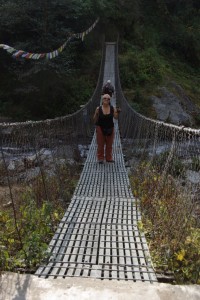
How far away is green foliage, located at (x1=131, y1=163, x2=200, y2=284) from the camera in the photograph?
1879 mm

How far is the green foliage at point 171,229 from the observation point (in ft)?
6.16

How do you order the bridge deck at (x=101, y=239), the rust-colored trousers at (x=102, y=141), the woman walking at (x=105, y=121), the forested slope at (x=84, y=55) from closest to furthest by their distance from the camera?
the bridge deck at (x=101, y=239)
the woman walking at (x=105, y=121)
the rust-colored trousers at (x=102, y=141)
the forested slope at (x=84, y=55)

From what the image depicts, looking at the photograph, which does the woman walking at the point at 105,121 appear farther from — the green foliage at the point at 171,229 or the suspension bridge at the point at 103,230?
the green foliage at the point at 171,229

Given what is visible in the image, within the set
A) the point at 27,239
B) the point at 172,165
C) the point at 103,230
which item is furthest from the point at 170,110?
the point at 27,239

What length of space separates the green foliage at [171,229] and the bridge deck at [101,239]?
8 cm

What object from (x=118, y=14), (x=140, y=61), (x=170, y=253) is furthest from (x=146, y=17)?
(x=170, y=253)

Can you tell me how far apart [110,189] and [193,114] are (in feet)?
23.1

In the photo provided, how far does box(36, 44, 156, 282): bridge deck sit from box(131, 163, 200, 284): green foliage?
8 cm

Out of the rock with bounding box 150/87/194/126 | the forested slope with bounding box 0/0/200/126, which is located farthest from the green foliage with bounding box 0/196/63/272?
the rock with bounding box 150/87/194/126

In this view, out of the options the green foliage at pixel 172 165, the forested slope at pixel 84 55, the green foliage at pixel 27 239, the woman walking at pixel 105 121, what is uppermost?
the forested slope at pixel 84 55

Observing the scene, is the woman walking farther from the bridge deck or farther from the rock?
the rock

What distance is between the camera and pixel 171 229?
214 cm

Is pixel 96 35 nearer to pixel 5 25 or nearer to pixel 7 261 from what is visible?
pixel 5 25

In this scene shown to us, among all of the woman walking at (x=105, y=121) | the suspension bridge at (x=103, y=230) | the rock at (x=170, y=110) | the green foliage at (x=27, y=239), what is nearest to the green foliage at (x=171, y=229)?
A: the suspension bridge at (x=103, y=230)
